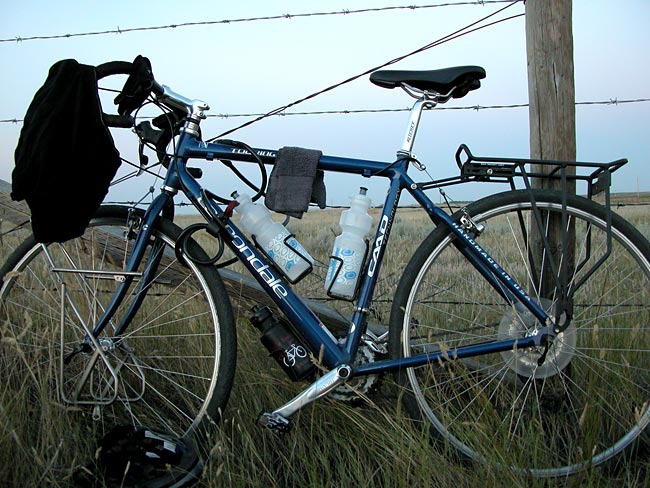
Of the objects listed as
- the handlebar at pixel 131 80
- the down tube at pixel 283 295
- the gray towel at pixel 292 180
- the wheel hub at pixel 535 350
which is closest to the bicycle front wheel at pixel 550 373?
the wheel hub at pixel 535 350

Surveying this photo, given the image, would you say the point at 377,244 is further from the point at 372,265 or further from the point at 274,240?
the point at 274,240

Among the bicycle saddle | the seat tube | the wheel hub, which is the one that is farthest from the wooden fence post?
the seat tube

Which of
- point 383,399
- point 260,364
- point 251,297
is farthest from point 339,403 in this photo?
point 251,297

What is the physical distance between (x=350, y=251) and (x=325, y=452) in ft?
2.52

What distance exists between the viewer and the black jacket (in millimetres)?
2496

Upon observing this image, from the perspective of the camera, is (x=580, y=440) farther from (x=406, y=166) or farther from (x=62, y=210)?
(x=62, y=210)

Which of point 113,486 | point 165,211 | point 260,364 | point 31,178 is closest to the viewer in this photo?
point 113,486

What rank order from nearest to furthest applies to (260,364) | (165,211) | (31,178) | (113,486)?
(113,486)
(31,178)
(165,211)
(260,364)

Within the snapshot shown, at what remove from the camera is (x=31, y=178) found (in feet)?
8.30

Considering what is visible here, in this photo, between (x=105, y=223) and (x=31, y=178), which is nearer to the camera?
(x=31, y=178)

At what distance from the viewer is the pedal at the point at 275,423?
249cm

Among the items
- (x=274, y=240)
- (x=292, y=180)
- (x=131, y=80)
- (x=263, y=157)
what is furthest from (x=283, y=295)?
(x=131, y=80)

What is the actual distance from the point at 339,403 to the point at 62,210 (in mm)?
1349

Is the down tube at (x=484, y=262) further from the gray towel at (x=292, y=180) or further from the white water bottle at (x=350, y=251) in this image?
the gray towel at (x=292, y=180)
